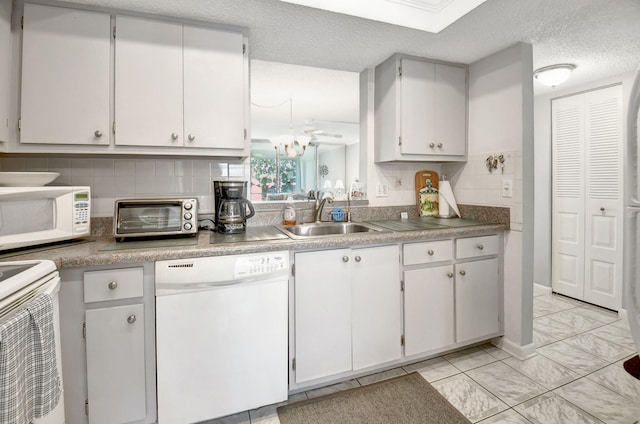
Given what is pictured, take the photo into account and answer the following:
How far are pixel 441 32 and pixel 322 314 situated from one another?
1962mm

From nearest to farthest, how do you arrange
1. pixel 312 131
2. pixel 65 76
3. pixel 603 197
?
pixel 65 76
pixel 603 197
pixel 312 131

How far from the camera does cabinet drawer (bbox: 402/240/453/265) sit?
1.91 meters

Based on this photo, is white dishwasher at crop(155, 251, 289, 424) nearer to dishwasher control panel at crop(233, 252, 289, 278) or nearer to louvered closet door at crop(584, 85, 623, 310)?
dishwasher control panel at crop(233, 252, 289, 278)

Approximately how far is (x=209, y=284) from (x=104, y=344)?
516 mm

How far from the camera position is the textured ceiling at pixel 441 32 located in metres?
1.69

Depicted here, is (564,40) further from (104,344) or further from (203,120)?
(104,344)

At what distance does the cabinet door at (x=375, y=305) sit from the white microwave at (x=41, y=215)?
1486mm

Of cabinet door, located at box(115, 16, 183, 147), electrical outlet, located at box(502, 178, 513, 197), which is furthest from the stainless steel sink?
electrical outlet, located at box(502, 178, 513, 197)

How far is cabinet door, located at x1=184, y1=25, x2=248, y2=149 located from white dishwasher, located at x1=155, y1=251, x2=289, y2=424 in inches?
30.4

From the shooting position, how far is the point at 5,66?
1475mm

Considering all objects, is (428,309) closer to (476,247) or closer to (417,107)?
(476,247)

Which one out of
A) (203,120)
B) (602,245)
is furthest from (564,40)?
(203,120)

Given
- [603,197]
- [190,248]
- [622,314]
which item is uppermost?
[603,197]

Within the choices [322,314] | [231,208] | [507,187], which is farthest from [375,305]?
[507,187]
